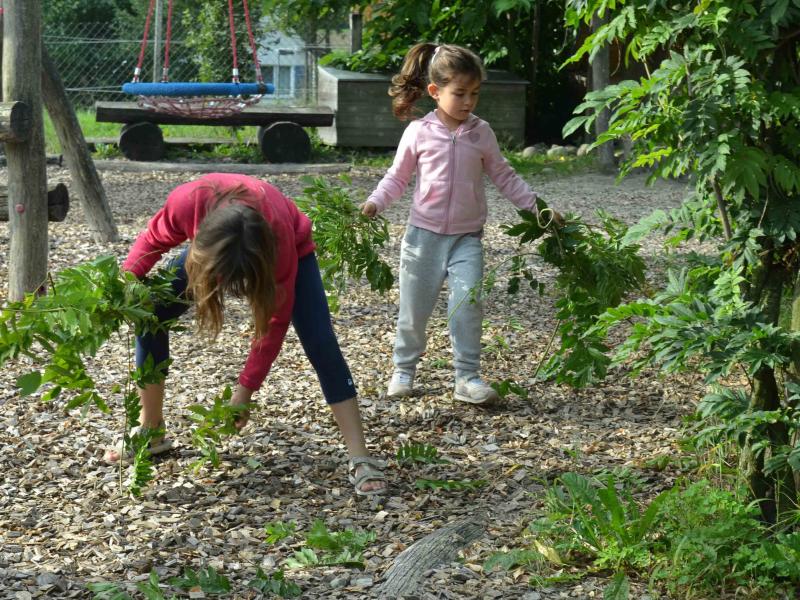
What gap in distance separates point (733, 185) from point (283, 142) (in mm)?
9267

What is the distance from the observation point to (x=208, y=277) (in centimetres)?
291

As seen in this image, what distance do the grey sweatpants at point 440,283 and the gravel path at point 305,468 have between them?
0.24 meters

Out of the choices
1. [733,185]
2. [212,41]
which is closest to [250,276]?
[733,185]

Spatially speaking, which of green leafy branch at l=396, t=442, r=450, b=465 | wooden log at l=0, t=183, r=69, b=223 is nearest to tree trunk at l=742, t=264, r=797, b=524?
green leafy branch at l=396, t=442, r=450, b=465

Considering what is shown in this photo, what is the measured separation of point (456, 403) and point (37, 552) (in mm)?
1901

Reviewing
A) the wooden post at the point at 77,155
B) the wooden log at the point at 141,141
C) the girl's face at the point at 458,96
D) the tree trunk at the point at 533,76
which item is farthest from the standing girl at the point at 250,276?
the tree trunk at the point at 533,76

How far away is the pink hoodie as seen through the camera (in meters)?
4.34

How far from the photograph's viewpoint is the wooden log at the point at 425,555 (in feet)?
9.46

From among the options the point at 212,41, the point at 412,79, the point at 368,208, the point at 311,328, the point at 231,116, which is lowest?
the point at 311,328

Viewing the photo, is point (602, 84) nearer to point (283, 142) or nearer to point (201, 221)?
point (283, 142)

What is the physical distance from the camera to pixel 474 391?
4387mm

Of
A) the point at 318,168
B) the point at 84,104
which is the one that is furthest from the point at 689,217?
the point at 84,104

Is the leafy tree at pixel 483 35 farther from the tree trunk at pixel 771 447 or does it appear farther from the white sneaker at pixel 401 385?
the tree trunk at pixel 771 447

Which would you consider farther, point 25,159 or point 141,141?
point 141,141
